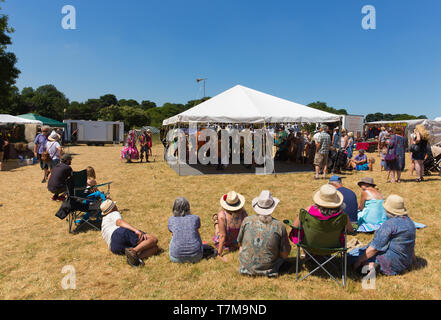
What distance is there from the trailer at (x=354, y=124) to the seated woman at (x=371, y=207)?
21.5m

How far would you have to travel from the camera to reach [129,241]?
3553mm

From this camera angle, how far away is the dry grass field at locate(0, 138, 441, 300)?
2.78 m

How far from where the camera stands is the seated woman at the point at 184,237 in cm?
332

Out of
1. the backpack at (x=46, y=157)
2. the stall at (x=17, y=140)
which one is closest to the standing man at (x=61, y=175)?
the backpack at (x=46, y=157)

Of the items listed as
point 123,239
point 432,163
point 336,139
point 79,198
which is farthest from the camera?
point 336,139

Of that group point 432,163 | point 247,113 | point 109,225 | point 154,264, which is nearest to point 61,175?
point 109,225

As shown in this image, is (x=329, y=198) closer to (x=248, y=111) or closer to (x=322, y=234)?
(x=322, y=234)

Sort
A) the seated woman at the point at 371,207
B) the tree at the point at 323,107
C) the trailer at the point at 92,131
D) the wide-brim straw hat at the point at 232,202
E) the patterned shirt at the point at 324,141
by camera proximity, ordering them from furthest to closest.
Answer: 1. the tree at the point at 323,107
2. the trailer at the point at 92,131
3. the patterned shirt at the point at 324,141
4. the seated woman at the point at 371,207
5. the wide-brim straw hat at the point at 232,202

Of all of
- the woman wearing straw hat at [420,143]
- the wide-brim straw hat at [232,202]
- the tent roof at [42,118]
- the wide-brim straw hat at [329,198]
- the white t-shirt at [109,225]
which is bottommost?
the white t-shirt at [109,225]

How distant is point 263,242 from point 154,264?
1437mm

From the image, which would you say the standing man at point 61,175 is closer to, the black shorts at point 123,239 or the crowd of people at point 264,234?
→ the crowd of people at point 264,234

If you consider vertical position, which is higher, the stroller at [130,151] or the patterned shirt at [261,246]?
the stroller at [130,151]

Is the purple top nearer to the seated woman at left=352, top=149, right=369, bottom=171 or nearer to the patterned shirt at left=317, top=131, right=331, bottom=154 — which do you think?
the patterned shirt at left=317, top=131, right=331, bottom=154
